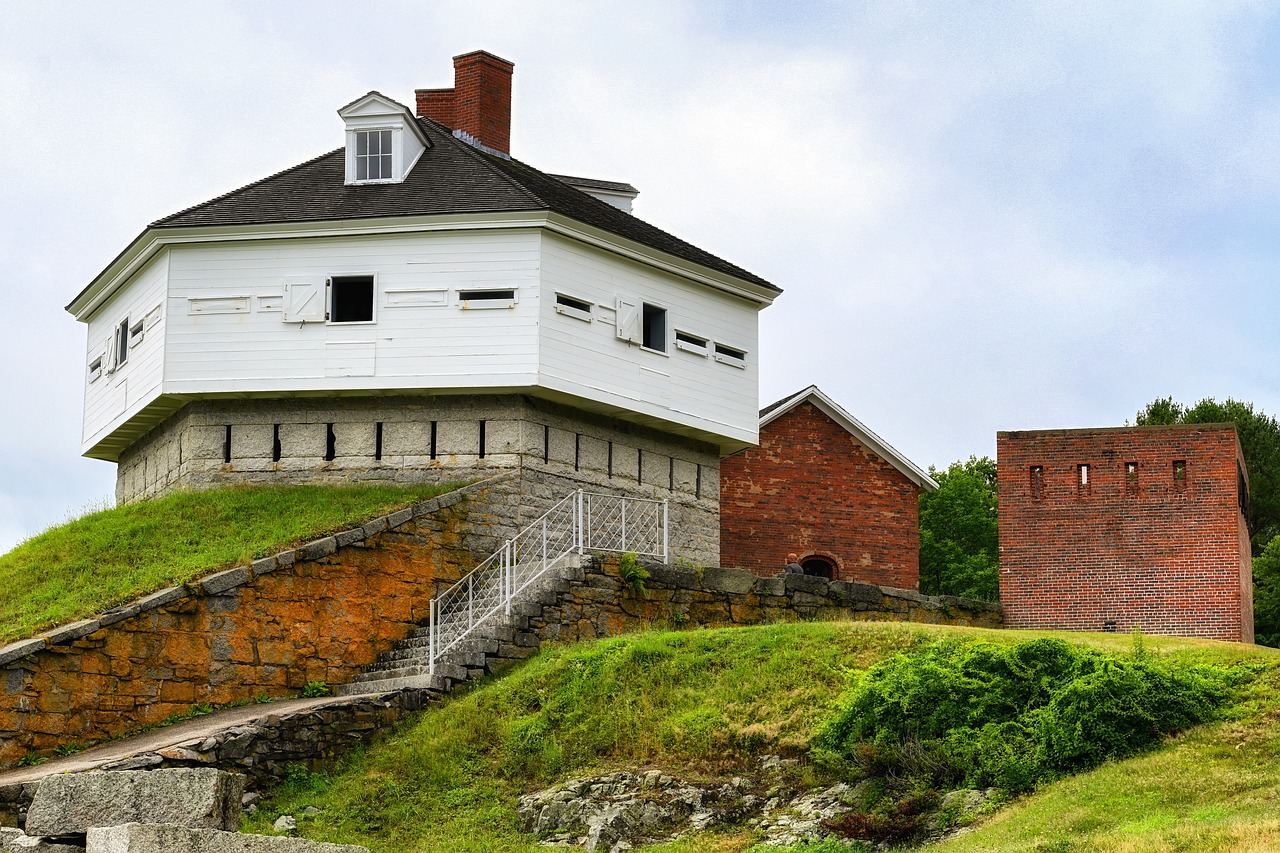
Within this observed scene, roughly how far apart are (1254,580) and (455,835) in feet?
98.3

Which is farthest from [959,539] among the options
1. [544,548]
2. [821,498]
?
[544,548]

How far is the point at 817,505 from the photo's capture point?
33.9 metres

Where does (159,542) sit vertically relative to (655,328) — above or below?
below

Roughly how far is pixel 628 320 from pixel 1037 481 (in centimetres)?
781

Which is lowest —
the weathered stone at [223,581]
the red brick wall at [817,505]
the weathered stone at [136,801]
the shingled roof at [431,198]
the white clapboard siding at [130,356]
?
the weathered stone at [136,801]

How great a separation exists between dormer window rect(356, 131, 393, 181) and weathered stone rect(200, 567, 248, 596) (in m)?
8.66

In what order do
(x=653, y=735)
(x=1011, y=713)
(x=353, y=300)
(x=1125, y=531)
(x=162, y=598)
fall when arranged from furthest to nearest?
1. (x=1125, y=531)
2. (x=353, y=300)
3. (x=162, y=598)
4. (x=653, y=735)
5. (x=1011, y=713)

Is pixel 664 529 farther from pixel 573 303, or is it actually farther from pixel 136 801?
pixel 136 801

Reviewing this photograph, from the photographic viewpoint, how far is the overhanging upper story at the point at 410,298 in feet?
87.7

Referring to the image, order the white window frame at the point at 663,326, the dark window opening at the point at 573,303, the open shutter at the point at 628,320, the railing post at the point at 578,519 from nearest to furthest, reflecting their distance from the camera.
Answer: the railing post at the point at 578,519, the dark window opening at the point at 573,303, the open shutter at the point at 628,320, the white window frame at the point at 663,326

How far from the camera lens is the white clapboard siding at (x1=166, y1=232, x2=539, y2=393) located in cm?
2659

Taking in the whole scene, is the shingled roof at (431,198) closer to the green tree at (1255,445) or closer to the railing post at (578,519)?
the railing post at (578,519)

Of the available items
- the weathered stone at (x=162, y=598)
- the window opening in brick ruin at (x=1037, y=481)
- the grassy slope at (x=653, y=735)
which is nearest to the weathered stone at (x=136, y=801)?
the grassy slope at (x=653, y=735)

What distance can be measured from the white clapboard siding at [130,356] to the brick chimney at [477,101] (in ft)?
22.7
